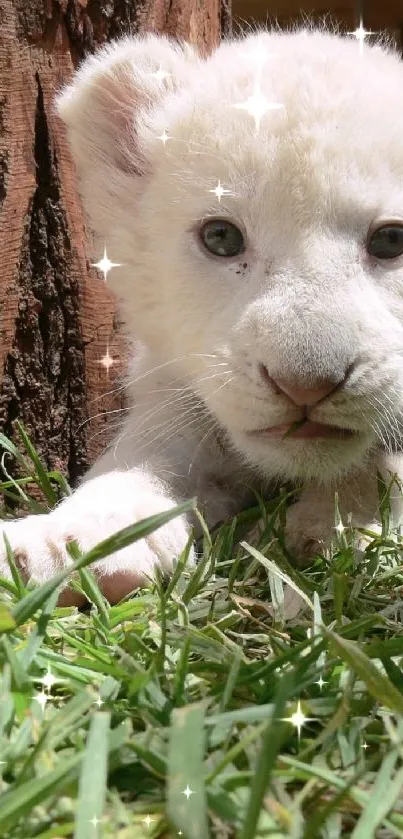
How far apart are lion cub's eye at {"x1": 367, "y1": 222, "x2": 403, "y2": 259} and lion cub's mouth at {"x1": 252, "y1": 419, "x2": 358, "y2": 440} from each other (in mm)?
452

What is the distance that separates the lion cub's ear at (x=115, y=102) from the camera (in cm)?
271

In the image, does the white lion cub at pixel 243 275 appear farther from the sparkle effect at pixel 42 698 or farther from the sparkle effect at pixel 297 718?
the sparkle effect at pixel 297 718

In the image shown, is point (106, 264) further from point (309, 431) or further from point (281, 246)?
point (309, 431)

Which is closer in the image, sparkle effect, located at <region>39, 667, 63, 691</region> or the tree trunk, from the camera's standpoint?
sparkle effect, located at <region>39, 667, 63, 691</region>

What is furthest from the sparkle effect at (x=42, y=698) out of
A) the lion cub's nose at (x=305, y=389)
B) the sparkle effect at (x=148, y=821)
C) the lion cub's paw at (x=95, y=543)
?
the lion cub's nose at (x=305, y=389)

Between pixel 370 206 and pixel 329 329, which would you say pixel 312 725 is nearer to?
pixel 329 329

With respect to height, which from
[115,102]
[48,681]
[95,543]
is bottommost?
[48,681]

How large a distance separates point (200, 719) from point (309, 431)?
3.81 ft

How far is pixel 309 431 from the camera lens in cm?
207

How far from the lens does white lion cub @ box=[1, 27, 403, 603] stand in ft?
6.51

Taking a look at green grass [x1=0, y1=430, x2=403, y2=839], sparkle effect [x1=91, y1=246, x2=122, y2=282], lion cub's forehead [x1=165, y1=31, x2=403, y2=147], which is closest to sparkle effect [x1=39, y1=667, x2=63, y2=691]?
green grass [x1=0, y1=430, x2=403, y2=839]

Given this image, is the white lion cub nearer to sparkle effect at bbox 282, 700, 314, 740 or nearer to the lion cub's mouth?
the lion cub's mouth

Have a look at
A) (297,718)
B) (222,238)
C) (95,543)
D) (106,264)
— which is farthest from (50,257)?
(297,718)

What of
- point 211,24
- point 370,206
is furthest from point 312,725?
point 211,24
